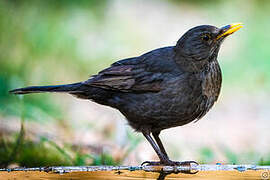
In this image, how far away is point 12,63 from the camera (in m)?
8.22

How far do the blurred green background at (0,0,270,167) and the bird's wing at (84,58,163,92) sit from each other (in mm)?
865

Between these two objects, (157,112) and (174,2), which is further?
(174,2)

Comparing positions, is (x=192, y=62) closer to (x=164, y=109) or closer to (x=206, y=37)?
(x=206, y=37)

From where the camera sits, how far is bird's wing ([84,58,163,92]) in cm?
459

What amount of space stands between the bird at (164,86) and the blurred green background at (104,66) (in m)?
0.78

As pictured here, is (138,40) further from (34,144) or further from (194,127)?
(34,144)

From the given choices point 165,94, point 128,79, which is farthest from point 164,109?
point 128,79

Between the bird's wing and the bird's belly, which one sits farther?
the bird's wing

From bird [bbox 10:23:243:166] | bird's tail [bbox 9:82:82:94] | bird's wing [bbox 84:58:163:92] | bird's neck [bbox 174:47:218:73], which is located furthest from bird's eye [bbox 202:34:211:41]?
bird's tail [bbox 9:82:82:94]

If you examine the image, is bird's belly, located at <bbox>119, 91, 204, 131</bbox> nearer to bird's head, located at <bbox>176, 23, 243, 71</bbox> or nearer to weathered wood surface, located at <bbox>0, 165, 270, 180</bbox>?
bird's head, located at <bbox>176, 23, 243, 71</bbox>

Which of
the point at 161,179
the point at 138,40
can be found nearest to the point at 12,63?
the point at 138,40

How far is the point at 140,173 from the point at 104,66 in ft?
18.3

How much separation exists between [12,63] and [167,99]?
4432 mm

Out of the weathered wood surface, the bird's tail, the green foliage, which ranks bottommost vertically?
the green foliage
